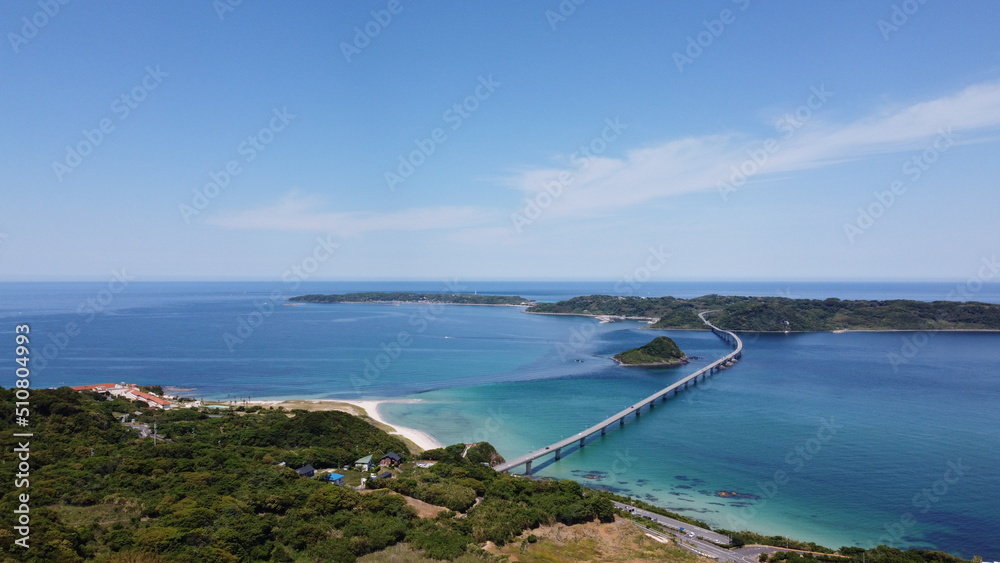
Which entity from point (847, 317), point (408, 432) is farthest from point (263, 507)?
point (847, 317)

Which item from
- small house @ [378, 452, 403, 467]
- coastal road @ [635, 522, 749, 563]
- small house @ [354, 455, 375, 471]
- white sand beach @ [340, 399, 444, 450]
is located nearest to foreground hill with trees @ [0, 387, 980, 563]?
small house @ [354, 455, 375, 471]

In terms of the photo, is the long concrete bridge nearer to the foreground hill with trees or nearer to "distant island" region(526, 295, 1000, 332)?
the foreground hill with trees

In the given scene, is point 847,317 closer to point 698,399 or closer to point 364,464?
point 698,399

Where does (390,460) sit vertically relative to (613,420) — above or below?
above

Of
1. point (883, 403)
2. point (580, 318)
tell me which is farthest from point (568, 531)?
point (580, 318)

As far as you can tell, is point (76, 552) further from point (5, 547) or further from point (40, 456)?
point (40, 456)
